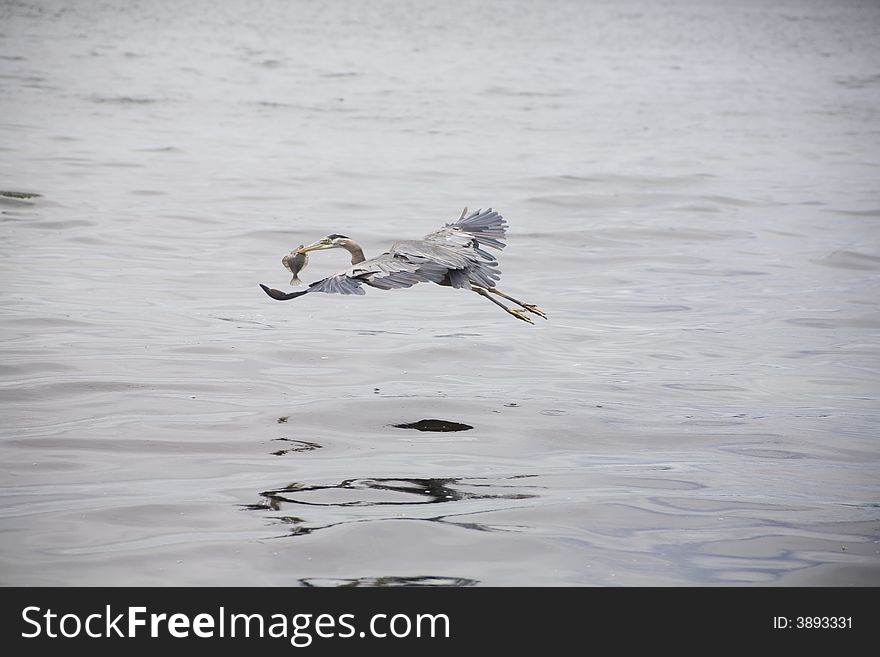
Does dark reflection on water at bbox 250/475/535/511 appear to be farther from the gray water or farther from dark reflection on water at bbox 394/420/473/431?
dark reflection on water at bbox 394/420/473/431

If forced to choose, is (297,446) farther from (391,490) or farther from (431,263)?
(431,263)

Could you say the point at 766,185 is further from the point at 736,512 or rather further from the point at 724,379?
the point at 736,512

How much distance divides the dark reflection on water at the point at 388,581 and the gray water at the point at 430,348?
20mm

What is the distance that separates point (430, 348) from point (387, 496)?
12.2 ft

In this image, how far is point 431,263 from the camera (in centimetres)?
798

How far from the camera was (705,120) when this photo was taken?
27609mm

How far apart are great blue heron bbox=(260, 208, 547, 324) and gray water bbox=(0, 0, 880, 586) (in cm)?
116

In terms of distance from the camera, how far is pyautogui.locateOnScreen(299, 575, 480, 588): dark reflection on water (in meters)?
6.27

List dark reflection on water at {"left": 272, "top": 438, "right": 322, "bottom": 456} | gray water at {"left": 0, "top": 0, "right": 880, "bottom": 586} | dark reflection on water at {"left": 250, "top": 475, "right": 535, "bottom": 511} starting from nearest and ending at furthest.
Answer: gray water at {"left": 0, "top": 0, "right": 880, "bottom": 586}, dark reflection on water at {"left": 250, "top": 475, "right": 535, "bottom": 511}, dark reflection on water at {"left": 272, "top": 438, "right": 322, "bottom": 456}

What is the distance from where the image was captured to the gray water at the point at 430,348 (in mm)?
6887

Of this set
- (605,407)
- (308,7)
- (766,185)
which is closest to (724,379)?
(605,407)

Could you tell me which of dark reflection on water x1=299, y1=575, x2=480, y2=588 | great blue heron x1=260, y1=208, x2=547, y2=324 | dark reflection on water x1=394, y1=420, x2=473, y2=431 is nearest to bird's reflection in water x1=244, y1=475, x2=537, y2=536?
dark reflection on water x1=299, y1=575, x2=480, y2=588

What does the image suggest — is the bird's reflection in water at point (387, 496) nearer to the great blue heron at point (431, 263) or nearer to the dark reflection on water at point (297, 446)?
the dark reflection on water at point (297, 446)
